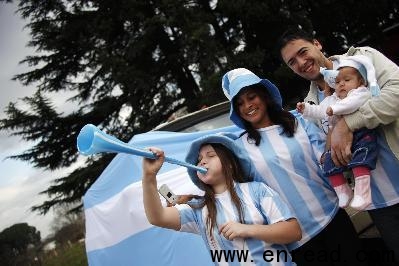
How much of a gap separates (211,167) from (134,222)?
1292 mm

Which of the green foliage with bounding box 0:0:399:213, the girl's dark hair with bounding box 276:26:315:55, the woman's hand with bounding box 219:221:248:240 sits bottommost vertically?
the woman's hand with bounding box 219:221:248:240

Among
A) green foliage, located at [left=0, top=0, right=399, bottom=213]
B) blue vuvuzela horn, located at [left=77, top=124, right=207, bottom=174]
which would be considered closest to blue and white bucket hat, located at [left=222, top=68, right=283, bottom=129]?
blue vuvuzela horn, located at [left=77, top=124, right=207, bottom=174]

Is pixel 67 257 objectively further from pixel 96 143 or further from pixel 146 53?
pixel 96 143

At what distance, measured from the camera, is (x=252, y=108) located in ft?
6.40

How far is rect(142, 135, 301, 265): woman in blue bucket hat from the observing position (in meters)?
1.56

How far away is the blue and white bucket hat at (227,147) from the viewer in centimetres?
177

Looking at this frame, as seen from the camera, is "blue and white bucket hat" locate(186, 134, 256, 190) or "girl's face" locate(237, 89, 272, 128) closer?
"blue and white bucket hat" locate(186, 134, 256, 190)

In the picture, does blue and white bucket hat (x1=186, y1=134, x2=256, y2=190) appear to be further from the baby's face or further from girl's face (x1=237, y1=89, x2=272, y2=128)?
the baby's face

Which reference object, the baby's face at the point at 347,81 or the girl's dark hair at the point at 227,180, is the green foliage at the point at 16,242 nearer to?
the girl's dark hair at the point at 227,180

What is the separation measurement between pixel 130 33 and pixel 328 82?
990 centimetres

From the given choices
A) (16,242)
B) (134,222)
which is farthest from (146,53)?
(16,242)

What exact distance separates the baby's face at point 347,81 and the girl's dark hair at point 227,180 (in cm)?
58

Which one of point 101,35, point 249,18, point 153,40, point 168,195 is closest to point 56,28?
point 101,35

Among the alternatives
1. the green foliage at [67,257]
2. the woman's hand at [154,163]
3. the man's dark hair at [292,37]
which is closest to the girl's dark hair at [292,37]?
the man's dark hair at [292,37]
